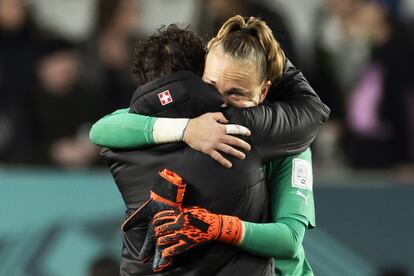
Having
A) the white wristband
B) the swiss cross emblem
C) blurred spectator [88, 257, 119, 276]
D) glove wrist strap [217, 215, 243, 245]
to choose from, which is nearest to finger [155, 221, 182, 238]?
glove wrist strap [217, 215, 243, 245]

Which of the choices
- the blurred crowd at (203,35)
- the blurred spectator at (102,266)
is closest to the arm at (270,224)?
the blurred spectator at (102,266)

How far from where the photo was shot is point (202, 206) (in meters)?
2.43

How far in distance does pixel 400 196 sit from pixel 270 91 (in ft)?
8.40

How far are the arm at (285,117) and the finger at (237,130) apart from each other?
18 mm

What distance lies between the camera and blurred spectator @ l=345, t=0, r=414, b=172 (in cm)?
534

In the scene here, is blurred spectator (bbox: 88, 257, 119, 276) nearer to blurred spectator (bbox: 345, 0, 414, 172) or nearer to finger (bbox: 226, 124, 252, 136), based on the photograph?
blurred spectator (bbox: 345, 0, 414, 172)

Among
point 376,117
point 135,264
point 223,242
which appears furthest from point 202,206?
point 376,117

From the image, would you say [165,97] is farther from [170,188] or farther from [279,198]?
[279,198]

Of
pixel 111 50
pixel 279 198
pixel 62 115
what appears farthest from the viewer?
pixel 111 50

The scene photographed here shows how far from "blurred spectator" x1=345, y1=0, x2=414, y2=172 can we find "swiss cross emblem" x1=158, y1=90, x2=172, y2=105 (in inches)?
119

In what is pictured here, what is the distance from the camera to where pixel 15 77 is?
5465 millimetres

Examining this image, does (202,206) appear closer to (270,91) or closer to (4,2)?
(270,91)

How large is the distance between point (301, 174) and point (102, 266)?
2498 mm

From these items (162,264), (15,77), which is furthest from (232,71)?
(15,77)
